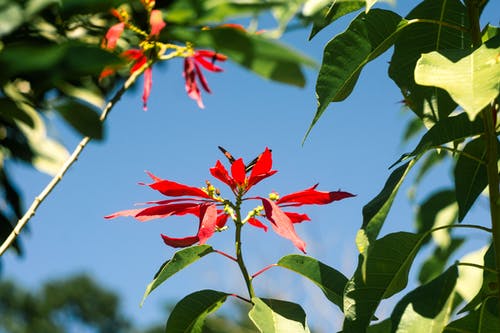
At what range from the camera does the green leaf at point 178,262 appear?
783mm

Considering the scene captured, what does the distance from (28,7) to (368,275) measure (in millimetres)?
554

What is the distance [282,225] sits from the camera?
0.77 metres

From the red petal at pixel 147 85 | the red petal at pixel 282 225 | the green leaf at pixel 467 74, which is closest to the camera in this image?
the green leaf at pixel 467 74

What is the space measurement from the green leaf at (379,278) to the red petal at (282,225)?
0.23 feet

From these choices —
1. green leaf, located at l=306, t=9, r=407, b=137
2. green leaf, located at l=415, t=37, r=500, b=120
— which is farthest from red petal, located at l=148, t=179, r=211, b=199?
green leaf, located at l=415, t=37, r=500, b=120

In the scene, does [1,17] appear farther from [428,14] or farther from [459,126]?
[428,14]

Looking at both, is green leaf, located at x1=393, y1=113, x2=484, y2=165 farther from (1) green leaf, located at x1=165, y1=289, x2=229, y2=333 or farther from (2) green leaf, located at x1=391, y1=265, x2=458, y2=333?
(1) green leaf, located at x1=165, y1=289, x2=229, y2=333

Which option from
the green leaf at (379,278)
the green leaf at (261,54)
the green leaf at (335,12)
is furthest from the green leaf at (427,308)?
the green leaf at (261,54)

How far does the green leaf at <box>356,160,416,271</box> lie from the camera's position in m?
0.64

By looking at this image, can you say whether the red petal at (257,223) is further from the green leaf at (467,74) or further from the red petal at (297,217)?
the green leaf at (467,74)

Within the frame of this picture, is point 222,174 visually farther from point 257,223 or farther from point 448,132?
point 448,132

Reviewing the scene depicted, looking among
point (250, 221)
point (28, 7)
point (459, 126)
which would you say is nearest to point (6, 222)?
point (250, 221)

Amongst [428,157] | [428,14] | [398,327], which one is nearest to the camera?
[398,327]

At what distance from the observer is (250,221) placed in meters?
0.87
